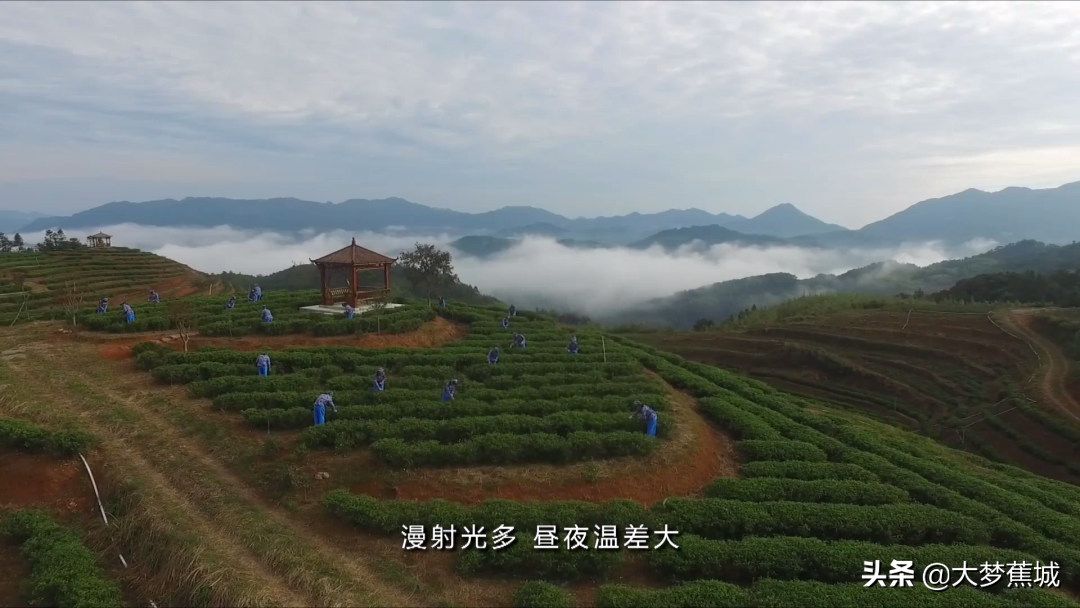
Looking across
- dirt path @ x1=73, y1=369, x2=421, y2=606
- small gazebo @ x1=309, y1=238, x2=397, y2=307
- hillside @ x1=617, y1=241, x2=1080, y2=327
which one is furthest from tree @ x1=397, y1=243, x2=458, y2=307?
hillside @ x1=617, y1=241, x2=1080, y2=327

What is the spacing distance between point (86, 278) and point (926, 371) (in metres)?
63.2

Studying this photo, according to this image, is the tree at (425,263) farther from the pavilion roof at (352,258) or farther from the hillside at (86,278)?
the pavilion roof at (352,258)

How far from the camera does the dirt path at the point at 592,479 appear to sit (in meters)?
12.7

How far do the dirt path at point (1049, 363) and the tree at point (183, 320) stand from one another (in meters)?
43.7

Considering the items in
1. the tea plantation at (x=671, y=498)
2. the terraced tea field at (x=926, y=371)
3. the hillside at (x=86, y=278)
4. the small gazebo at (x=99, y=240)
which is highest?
the small gazebo at (x=99, y=240)

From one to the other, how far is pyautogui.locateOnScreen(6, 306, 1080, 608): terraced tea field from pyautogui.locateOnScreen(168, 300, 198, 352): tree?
5.98 ft

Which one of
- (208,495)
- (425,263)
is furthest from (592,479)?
(425,263)

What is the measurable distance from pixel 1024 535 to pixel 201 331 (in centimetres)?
2754

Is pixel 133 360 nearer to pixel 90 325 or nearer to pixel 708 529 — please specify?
pixel 90 325

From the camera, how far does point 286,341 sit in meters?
23.4

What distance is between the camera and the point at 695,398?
2192 centimetres

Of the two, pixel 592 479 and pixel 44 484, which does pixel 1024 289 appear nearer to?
pixel 592 479

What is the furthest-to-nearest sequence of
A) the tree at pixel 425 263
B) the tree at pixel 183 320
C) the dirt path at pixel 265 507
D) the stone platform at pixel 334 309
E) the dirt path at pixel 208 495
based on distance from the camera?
the tree at pixel 425 263
the stone platform at pixel 334 309
the tree at pixel 183 320
the dirt path at pixel 265 507
the dirt path at pixel 208 495

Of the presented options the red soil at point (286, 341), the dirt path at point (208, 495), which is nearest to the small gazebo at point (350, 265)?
the red soil at point (286, 341)
